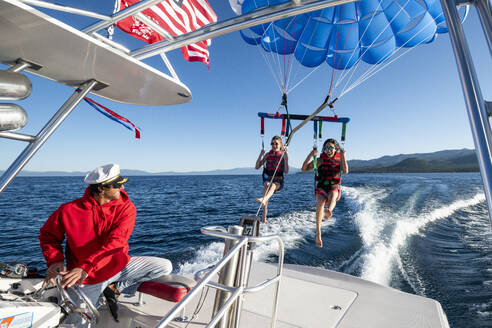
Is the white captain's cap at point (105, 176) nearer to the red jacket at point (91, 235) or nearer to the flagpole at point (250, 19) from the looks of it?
the red jacket at point (91, 235)

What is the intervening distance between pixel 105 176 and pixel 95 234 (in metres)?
0.47

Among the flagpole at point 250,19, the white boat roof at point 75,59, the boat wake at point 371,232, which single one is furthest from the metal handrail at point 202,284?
the boat wake at point 371,232

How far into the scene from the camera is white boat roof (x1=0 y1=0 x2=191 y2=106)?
1.38 meters

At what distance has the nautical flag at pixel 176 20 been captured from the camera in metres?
3.04

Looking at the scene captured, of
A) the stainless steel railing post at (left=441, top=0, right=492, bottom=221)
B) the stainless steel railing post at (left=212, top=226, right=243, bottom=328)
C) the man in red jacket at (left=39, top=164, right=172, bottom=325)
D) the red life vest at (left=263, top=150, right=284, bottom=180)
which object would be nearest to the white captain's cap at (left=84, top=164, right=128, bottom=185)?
the man in red jacket at (left=39, top=164, right=172, bottom=325)

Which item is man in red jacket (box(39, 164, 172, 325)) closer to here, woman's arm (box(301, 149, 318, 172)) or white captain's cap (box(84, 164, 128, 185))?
white captain's cap (box(84, 164, 128, 185))

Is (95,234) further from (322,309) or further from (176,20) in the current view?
(176,20)

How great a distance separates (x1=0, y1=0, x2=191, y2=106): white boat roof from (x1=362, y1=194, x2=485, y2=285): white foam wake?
610 cm

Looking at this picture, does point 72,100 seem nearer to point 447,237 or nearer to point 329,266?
point 329,266

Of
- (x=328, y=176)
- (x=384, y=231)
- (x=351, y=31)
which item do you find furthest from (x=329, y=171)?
(x=384, y=231)

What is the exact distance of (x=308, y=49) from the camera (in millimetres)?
7027

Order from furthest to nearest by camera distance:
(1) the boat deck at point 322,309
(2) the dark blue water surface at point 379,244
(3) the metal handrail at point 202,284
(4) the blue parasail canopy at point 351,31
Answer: (4) the blue parasail canopy at point 351,31, (2) the dark blue water surface at point 379,244, (1) the boat deck at point 322,309, (3) the metal handrail at point 202,284

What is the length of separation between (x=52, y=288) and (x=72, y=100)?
1454 millimetres

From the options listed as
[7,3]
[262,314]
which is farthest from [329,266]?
[7,3]
